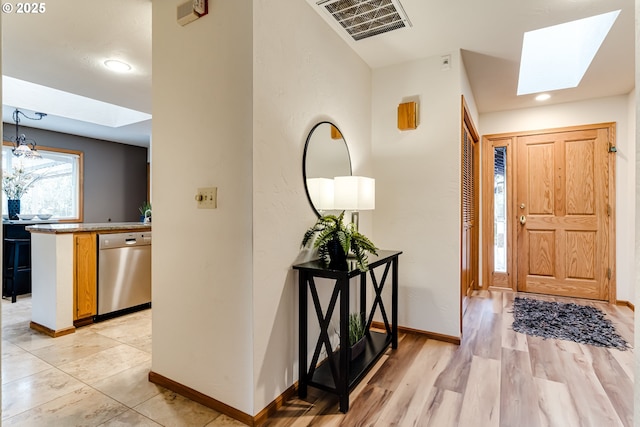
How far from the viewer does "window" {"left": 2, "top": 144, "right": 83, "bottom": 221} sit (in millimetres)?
5316

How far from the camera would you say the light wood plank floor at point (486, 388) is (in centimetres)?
189

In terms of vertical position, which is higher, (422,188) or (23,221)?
(422,188)

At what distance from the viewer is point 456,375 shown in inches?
91.9

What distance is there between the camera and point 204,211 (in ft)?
6.53

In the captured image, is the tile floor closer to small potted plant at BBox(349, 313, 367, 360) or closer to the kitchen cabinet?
the kitchen cabinet

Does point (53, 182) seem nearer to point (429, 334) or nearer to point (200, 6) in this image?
point (200, 6)

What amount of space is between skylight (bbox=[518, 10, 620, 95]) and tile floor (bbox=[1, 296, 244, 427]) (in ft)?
12.1

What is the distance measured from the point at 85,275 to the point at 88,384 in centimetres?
132

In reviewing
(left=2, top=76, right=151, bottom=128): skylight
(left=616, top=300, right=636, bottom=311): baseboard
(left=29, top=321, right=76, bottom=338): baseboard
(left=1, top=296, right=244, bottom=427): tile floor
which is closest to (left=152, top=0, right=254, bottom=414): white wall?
(left=1, top=296, right=244, bottom=427): tile floor

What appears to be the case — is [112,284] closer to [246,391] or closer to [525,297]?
[246,391]

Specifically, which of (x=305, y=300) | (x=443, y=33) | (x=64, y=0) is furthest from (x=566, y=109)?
(x=64, y=0)

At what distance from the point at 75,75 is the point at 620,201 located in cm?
579

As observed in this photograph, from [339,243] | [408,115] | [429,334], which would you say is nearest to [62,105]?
[408,115]

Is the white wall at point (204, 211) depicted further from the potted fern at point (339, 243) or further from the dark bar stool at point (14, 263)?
the dark bar stool at point (14, 263)
